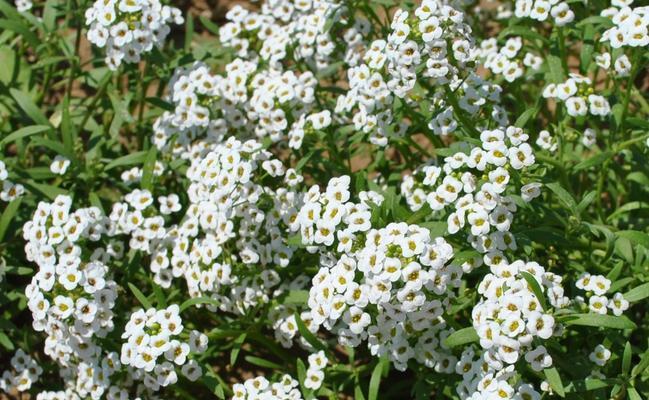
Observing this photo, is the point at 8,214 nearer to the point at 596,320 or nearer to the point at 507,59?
the point at 507,59

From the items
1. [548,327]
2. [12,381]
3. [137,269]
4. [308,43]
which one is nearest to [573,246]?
[548,327]

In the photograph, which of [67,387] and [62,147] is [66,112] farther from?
[67,387]

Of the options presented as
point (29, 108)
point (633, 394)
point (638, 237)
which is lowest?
point (633, 394)

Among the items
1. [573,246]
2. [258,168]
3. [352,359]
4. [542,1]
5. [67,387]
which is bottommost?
[67,387]

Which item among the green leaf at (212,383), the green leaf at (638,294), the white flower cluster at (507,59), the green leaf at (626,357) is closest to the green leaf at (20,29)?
the green leaf at (212,383)

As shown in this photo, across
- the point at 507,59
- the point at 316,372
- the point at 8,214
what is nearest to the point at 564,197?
the point at 507,59

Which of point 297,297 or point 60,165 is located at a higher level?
point 60,165
